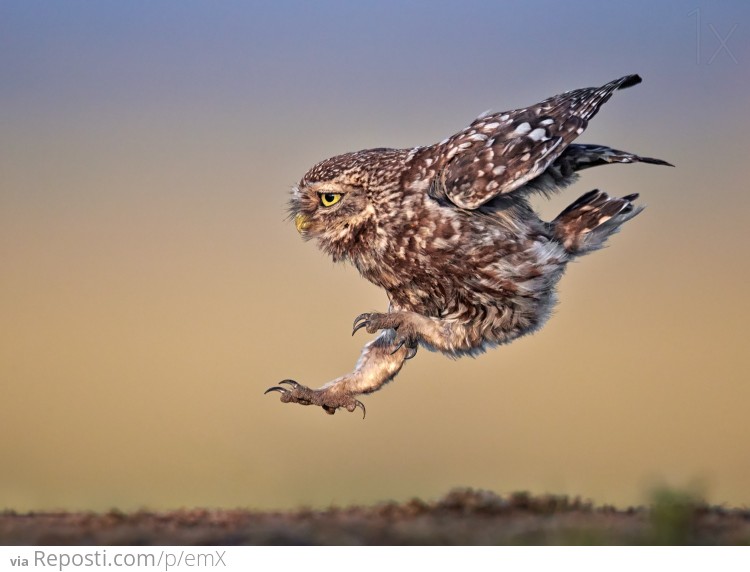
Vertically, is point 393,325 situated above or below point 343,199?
below

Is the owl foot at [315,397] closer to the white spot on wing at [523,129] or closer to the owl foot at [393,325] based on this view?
the owl foot at [393,325]

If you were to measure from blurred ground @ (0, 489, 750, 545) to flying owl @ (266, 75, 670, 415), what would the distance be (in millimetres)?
812

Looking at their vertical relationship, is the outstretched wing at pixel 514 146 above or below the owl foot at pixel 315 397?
above

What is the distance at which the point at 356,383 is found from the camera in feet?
18.4

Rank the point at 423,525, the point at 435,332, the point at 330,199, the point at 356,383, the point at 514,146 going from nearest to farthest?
1. the point at 423,525
2. the point at 514,146
3. the point at 435,332
4. the point at 330,199
5. the point at 356,383

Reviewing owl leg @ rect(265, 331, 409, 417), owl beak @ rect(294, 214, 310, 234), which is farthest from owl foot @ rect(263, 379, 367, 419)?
owl beak @ rect(294, 214, 310, 234)

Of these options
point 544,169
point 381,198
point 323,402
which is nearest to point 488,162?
point 544,169

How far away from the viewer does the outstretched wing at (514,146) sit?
16.5ft

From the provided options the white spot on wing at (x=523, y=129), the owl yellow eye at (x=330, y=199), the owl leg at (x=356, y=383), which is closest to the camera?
the white spot on wing at (x=523, y=129)

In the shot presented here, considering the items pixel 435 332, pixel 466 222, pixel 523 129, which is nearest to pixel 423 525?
pixel 435 332

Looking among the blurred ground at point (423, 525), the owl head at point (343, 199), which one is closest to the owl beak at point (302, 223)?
the owl head at point (343, 199)

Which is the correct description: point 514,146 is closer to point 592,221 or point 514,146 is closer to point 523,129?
point 523,129

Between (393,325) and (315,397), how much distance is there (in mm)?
682

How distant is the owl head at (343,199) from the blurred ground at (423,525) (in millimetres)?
1502
